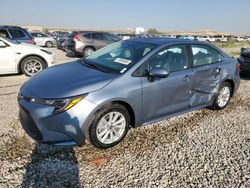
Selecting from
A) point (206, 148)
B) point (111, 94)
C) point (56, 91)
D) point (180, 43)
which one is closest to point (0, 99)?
point (56, 91)

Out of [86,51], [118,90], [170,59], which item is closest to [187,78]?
[170,59]

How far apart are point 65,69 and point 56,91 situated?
0.82 meters

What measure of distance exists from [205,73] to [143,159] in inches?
85.0

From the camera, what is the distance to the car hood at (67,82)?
3.33 meters

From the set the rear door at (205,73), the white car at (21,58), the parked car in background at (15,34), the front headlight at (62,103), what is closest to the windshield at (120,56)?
the front headlight at (62,103)

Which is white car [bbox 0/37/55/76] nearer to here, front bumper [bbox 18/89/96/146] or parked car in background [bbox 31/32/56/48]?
front bumper [bbox 18/89/96/146]

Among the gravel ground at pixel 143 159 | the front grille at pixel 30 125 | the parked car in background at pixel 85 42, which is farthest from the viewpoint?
the parked car in background at pixel 85 42

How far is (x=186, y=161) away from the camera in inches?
135

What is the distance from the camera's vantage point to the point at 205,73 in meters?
4.67

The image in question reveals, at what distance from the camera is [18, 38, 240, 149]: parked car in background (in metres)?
3.26

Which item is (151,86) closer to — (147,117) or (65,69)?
(147,117)

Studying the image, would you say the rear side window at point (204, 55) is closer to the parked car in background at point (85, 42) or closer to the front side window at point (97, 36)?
the parked car in background at point (85, 42)

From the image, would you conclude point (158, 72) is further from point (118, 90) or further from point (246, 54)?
point (246, 54)

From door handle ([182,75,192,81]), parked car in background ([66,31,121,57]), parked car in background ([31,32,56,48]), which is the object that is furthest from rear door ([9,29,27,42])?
parked car in background ([31,32,56,48])
